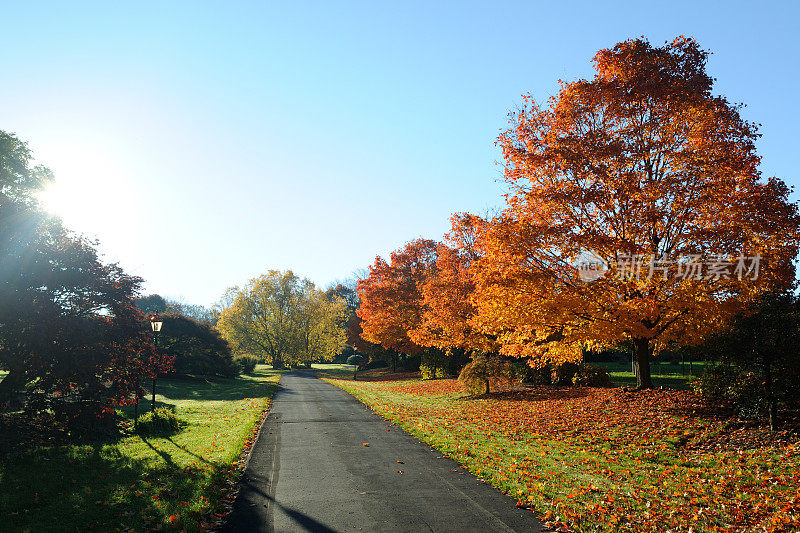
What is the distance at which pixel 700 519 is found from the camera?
689 centimetres

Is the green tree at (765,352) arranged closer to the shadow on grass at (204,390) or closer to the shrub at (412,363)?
the shadow on grass at (204,390)

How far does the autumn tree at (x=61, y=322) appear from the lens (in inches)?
427

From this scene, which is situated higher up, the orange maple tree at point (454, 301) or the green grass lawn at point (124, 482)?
the orange maple tree at point (454, 301)

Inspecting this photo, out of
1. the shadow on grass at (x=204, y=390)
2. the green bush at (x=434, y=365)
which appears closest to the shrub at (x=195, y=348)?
the shadow on grass at (x=204, y=390)

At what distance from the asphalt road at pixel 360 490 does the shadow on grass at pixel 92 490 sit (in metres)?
1.03

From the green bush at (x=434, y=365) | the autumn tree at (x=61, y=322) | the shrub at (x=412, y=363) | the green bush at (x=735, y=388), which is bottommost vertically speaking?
the shrub at (x=412, y=363)

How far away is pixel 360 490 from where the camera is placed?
8375mm

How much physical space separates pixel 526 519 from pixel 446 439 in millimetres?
5860

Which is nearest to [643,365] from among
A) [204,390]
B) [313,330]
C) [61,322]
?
[61,322]

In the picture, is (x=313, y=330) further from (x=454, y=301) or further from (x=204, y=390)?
(x=454, y=301)

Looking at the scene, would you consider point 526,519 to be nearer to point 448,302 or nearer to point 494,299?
point 494,299

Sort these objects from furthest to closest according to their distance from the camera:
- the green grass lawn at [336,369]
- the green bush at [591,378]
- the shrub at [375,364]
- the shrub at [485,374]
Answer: the shrub at [375,364] < the green grass lawn at [336,369] < the green bush at [591,378] < the shrub at [485,374]

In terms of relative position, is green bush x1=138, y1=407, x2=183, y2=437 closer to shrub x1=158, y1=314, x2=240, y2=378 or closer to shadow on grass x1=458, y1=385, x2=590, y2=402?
shadow on grass x1=458, y1=385, x2=590, y2=402

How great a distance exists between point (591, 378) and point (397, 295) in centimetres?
2187
